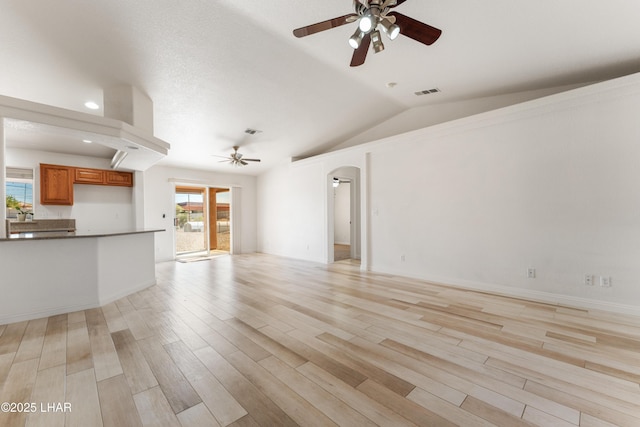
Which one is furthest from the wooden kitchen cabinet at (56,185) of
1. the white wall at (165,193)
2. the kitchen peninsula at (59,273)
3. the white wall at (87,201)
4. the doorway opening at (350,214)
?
the doorway opening at (350,214)

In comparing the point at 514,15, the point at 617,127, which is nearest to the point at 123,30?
the point at 514,15

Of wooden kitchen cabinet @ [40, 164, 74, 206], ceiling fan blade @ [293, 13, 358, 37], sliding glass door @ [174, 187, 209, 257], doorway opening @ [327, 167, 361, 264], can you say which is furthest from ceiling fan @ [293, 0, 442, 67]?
sliding glass door @ [174, 187, 209, 257]

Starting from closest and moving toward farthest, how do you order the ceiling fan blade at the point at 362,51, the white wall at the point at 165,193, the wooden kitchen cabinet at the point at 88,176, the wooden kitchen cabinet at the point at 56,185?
the ceiling fan blade at the point at 362,51 < the wooden kitchen cabinet at the point at 56,185 < the wooden kitchen cabinet at the point at 88,176 < the white wall at the point at 165,193

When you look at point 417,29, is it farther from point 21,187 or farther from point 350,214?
point 21,187

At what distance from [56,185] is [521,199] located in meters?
8.64

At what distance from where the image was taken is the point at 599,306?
10.7ft

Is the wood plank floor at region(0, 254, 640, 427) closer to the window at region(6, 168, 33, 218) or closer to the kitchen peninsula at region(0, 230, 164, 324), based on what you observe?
the kitchen peninsula at region(0, 230, 164, 324)

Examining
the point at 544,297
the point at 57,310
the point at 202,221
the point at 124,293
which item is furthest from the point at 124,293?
the point at 544,297

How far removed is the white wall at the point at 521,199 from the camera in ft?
10.5

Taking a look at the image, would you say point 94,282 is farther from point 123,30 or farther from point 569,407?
point 569,407

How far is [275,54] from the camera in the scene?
136 inches

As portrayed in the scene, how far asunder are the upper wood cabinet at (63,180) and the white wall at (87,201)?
245 millimetres

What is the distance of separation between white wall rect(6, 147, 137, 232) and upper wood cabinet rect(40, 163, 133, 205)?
0.25 m

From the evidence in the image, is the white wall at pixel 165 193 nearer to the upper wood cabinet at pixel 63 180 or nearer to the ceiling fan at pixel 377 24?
the upper wood cabinet at pixel 63 180
